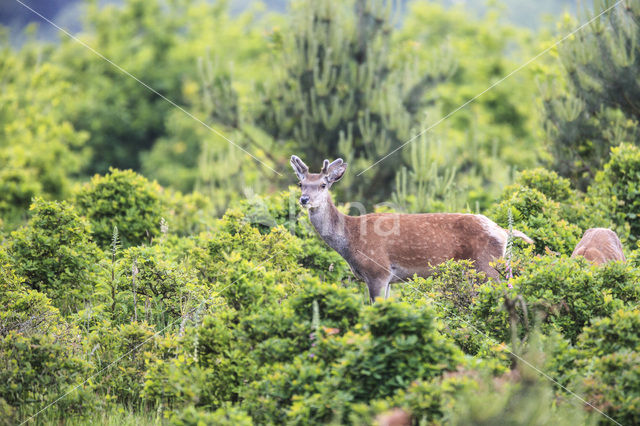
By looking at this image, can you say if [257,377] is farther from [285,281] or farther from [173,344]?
[285,281]

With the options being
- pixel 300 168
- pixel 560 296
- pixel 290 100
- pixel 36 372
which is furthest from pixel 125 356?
pixel 290 100

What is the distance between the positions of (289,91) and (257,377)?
1460 cm

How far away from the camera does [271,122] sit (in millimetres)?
20297

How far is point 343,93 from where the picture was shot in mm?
19750

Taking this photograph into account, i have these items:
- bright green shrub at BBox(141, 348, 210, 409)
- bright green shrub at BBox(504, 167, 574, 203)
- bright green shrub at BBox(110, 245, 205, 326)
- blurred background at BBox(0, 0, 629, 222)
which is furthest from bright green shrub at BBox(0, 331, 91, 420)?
bright green shrub at BBox(504, 167, 574, 203)

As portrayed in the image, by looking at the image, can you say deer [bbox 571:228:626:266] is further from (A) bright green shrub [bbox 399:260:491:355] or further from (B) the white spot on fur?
(A) bright green shrub [bbox 399:260:491:355]

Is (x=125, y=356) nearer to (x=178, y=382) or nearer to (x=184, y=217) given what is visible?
(x=178, y=382)

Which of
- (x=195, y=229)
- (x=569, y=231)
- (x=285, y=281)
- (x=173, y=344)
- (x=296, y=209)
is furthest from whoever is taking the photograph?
(x=195, y=229)

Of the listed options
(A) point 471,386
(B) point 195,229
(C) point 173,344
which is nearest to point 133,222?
(B) point 195,229

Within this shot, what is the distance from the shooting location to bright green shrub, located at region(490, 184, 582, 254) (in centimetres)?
988

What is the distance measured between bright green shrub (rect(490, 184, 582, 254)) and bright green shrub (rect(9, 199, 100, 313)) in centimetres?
617

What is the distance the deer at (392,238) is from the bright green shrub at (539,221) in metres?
0.70

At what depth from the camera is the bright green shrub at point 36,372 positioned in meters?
6.59

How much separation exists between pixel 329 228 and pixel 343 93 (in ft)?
34.8
